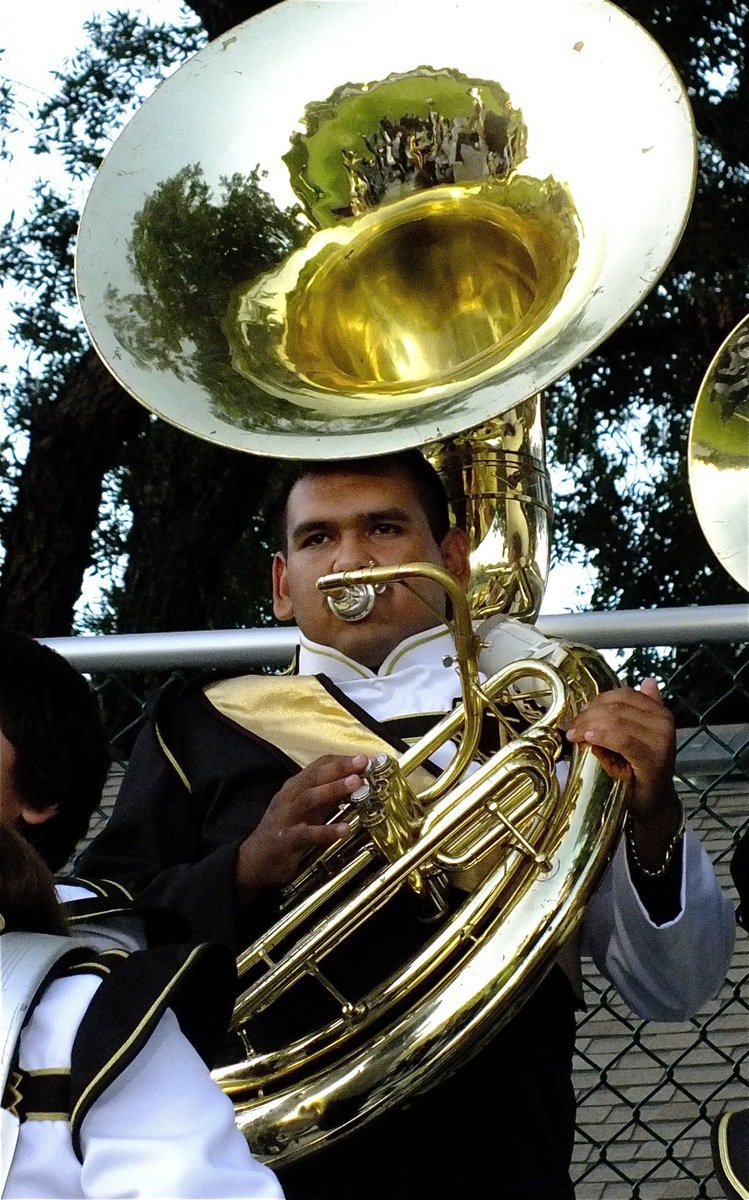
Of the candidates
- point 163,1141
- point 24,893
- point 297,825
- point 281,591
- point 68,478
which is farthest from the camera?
point 68,478

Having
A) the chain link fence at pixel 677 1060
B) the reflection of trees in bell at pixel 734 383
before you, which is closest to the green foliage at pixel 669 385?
the chain link fence at pixel 677 1060

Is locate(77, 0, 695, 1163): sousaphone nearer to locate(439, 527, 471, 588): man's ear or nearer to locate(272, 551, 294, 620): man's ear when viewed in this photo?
locate(439, 527, 471, 588): man's ear

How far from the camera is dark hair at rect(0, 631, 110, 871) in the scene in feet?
6.72

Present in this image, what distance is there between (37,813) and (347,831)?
328mm

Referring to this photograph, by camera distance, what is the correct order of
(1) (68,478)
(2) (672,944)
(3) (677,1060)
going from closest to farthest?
1. (2) (672,944)
2. (3) (677,1060)
3. (1) (68,478)

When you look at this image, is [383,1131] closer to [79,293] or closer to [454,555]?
[454,555]

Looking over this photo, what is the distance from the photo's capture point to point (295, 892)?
212cm

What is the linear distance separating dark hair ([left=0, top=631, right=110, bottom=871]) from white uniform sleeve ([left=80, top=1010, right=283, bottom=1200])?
593 mm

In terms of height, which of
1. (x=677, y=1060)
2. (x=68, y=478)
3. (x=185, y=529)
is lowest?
(x=677, y=1060)

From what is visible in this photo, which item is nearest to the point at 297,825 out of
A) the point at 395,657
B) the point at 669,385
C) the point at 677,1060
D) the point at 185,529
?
the point at 395,657

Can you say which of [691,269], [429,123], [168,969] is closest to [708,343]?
[691,269]

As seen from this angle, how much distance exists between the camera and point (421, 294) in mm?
2484

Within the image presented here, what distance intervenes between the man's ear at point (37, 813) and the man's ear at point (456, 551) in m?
0.62

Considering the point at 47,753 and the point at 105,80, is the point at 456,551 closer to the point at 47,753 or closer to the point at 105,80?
the point at 47,753
